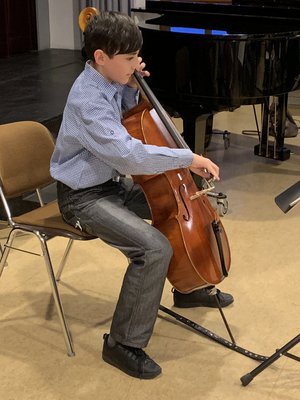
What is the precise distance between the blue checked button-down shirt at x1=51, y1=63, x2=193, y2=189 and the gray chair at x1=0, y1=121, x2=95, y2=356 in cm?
18

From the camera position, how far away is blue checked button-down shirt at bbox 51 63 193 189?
196 cm

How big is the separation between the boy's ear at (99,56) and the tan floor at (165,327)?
95 cm

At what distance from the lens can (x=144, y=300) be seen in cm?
208

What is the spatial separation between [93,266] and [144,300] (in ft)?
2.61

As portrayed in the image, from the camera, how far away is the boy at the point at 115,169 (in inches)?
77.6

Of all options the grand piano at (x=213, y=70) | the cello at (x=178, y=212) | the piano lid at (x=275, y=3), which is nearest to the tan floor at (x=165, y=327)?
the cello at (x=178, y=212)

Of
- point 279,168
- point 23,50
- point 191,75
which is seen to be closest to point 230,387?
point 191,75

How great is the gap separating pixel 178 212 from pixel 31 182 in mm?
620

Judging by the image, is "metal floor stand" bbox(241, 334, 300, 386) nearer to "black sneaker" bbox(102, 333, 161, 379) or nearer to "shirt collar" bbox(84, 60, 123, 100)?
"black sneaker" bbox(102, 333, 161, 379)

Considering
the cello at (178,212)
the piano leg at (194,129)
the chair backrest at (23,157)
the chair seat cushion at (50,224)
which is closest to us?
the cello at (178,212)

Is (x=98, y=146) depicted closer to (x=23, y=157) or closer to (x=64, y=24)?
(x=23, y=157)

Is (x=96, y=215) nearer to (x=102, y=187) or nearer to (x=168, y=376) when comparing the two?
(x=102, y=187)

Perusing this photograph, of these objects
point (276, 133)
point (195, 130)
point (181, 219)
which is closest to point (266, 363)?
point (181, 219)

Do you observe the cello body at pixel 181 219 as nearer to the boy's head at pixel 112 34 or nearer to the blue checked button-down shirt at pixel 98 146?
the blue checked button-down shirt at pixel 98 146
